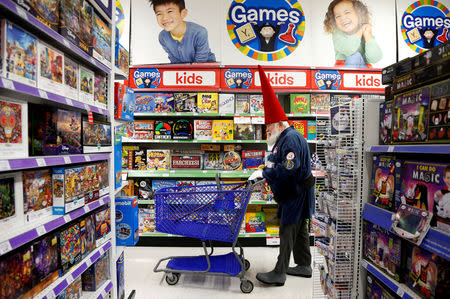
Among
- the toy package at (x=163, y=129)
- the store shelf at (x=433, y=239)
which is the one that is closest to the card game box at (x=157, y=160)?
the toy package at (x=163, y=129)

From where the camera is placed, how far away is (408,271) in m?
1.59

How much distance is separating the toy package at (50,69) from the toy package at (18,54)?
46 millimetres

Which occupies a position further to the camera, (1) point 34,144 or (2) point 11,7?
(1) point 34,144

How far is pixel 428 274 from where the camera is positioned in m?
1.41

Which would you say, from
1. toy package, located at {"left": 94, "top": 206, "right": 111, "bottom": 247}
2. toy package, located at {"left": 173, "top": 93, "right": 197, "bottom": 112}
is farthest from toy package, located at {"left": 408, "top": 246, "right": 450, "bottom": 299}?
toy package, located at {"left": 173, "top": 93, "right": 197, "bottom": 112}

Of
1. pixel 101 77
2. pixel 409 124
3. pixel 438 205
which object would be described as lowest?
pixel 438 205

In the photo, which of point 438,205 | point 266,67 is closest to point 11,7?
point 438,205

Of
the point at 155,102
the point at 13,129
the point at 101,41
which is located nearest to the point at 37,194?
the point at 13,129

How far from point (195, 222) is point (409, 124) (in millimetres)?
2040

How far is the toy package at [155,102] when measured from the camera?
12.9ft

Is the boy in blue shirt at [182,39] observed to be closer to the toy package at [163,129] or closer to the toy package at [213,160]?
the toy package at [163,129]

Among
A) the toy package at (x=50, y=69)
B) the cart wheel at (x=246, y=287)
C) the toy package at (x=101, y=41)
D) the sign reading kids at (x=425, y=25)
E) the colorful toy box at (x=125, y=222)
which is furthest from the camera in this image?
the sign reading kids at (x=425, y=25)

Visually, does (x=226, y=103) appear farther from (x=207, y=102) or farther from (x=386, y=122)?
(x=386, y=122)

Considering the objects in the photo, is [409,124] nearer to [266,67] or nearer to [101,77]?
[101,77]
